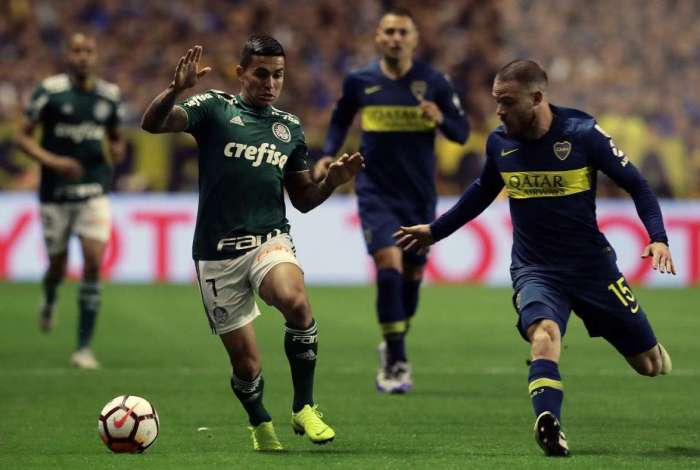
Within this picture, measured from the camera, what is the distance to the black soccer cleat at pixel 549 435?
6.30 meters

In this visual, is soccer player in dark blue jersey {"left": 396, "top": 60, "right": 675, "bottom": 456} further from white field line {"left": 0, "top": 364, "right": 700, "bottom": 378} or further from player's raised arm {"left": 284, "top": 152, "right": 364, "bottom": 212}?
white field line {"left": 0, "top": 364, "right": 700, "bottom": 378}

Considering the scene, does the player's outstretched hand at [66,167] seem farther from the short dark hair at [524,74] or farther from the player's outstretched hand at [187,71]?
the short dark hair at [524,74]

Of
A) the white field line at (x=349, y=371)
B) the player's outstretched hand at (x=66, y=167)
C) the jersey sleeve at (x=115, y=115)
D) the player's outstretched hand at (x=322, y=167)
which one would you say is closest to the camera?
the player's outstretched hand at (x=322, y=167)

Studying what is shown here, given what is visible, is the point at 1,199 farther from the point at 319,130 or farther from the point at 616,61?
the point at 616,61

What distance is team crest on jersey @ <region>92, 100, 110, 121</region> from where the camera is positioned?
11.5m

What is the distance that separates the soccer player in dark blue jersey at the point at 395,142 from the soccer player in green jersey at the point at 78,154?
2258mm

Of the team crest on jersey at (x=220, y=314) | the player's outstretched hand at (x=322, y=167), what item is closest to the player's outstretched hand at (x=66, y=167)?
the player's outstretched hand at (x=322, y=167)

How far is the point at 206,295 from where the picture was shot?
6961mm

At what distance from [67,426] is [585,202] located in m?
3.18

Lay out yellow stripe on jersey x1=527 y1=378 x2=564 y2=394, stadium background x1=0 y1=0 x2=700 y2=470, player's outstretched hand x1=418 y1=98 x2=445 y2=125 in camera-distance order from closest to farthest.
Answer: yellow stripe on jersey x1=527 y1=378 x2=564 y2=394 < stadium background x1=0 y1=0 x2=700 y2=470 < player's outstretched hand x1=418 y1=98 x2=445 y2=125

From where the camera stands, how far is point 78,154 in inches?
453

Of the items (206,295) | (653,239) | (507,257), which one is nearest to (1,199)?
(507,257)

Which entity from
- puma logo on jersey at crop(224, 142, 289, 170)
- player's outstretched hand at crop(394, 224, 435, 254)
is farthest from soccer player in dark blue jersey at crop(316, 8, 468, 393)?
puma logo on jersey at crop(224, 142, 289, 170)

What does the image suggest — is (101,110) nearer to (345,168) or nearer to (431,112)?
(431,112)
